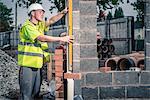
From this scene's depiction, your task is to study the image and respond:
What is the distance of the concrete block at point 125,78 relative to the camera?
686cm

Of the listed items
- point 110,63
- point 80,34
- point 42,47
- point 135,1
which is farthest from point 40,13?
point 135,1

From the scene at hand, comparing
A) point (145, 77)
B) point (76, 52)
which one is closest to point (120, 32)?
point (145, 77)

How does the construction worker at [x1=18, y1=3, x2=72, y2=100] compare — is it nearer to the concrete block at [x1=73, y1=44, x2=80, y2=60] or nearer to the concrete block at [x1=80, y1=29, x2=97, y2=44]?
the concrete block at [x1=73, y1=44, x2=80, y2=60]

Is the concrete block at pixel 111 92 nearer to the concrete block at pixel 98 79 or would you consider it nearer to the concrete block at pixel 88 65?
the concrete block at pixel 98 79

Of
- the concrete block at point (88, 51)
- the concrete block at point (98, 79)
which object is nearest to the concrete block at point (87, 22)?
the concrete block at point (88, 51)

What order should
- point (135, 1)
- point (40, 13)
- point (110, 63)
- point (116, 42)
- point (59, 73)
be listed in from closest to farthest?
point (40, 13)
point (59, 73)
point (110, 63)
point (116, 42)
point (135, 1)

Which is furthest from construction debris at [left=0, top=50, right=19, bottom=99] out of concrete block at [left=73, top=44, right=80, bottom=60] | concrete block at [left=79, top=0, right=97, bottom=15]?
concrete block at [left=79, top=0, right=97, bottom=15]

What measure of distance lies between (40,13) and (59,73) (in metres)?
1.61

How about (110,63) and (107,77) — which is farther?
(110,63)

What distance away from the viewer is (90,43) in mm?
6777

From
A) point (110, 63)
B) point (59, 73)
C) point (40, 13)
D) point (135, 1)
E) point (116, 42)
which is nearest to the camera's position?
point (40, 13)

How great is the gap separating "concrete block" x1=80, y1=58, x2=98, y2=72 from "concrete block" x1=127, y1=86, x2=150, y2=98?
76cm

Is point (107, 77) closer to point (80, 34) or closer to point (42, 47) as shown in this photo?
point (80, 34)

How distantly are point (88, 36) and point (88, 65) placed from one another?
528mm
